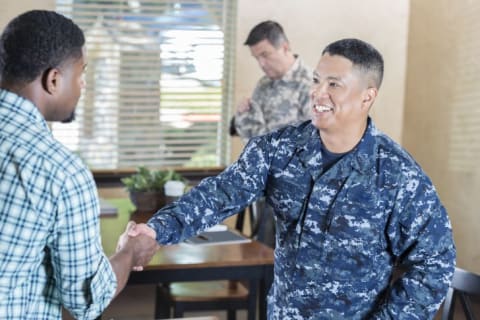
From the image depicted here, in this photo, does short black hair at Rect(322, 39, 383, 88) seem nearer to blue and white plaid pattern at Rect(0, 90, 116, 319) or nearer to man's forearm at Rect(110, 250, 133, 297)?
man's forearm at Rect(110, 250, 133, 297)

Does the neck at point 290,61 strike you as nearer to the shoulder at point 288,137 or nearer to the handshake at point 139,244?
the shoulder at point 288,137

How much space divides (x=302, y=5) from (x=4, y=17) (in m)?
2.03

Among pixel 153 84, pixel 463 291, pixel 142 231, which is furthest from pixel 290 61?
pixel 142 231

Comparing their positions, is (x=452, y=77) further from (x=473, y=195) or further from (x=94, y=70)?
(x=94, y=70)

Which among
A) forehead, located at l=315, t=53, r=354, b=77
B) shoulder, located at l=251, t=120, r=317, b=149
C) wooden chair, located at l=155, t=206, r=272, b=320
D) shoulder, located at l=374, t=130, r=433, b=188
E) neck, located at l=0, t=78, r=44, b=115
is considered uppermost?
forehead, located at l=315, t=53, r=354, b=77

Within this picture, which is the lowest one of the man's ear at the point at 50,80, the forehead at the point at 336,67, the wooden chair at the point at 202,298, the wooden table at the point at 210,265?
the wooden chair at the point at 202,298

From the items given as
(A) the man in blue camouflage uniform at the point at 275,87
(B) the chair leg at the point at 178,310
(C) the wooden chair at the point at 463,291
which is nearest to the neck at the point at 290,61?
(A) the man in blue camouflage uniform at the point at 275,87

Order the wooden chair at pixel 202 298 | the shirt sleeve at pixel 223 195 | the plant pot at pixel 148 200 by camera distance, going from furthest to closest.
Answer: the plant pot at pixel 148 200 < the wooden chair at pixel 202 298 < the shirt sleeve at pixel 223 195

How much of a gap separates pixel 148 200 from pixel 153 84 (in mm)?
1556

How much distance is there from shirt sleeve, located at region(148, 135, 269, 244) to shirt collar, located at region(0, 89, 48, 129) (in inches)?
28.5

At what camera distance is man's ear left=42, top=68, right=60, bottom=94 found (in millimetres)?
1326

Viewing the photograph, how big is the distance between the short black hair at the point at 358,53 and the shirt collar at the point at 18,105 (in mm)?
1007

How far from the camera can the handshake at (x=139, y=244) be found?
69.9 inches

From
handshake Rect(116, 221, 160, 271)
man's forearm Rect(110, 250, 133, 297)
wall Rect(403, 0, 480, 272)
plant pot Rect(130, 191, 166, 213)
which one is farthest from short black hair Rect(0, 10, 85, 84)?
wall Rect(403, 0, 480, 272)
